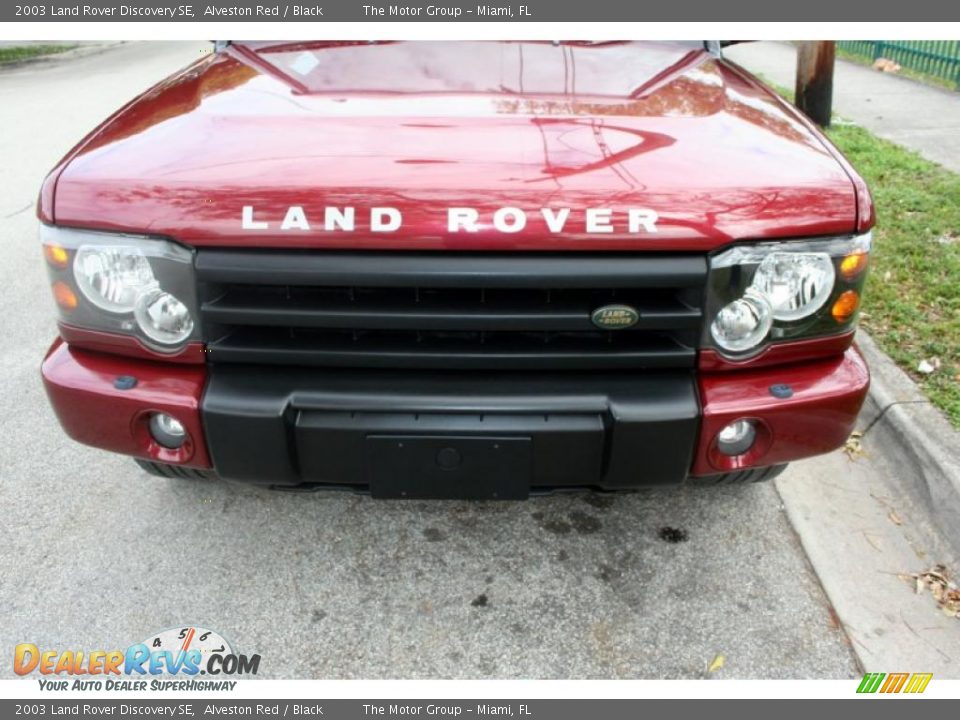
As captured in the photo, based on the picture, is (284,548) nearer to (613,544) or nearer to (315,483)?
(315,483)

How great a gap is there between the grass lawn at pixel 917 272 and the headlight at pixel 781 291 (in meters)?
1.41

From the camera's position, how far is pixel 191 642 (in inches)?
89.4

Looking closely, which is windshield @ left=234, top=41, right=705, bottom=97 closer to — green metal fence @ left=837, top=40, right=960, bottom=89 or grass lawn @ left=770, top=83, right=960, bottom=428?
grass lawn @ left=770, top=83, right=960, bottom=428

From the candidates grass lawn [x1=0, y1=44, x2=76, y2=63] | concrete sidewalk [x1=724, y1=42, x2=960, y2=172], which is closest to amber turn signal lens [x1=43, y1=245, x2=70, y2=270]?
concrete sidewalk [x1=724, y1=42, x2=960, y2=172]

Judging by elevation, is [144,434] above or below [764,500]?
above

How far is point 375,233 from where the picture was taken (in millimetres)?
1796

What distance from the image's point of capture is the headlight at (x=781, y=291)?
6.15ft

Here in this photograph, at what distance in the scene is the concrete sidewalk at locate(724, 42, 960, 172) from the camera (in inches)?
264

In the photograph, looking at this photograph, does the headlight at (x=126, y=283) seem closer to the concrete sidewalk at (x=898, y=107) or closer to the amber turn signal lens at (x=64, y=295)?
the amber turn signal lens at (x=64, y=295)

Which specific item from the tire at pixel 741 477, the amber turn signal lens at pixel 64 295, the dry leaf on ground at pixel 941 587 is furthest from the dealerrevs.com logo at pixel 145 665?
the dry leaf on ground at pixel 941 587

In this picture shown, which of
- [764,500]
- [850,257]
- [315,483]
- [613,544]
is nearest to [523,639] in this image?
[613,544]

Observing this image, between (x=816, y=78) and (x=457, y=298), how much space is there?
6.06 m

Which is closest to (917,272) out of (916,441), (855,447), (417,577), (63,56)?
(855,447)

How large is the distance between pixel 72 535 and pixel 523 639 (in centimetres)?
160
